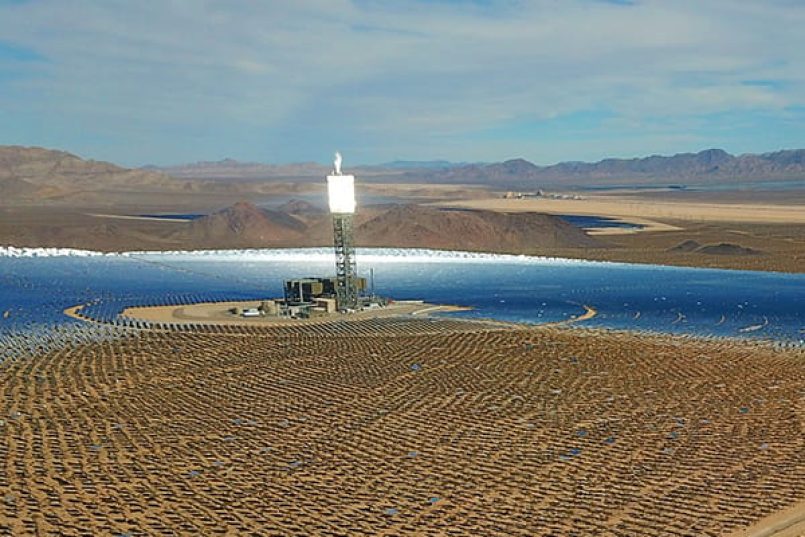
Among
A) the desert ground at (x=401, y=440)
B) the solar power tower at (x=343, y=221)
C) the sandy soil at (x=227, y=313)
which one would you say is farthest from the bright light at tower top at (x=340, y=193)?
the desert ground at (x=401, y=440)

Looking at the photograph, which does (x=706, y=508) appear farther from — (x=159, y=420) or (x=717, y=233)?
(x=717, y=233)

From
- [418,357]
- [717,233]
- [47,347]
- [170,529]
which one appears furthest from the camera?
[717,233]

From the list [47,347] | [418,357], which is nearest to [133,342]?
[47,347]

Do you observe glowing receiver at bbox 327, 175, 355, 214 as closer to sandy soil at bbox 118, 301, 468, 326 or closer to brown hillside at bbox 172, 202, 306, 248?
sandy soil at bbox 118, 301, 468, 326

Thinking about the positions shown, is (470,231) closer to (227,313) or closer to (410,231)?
(410,231)

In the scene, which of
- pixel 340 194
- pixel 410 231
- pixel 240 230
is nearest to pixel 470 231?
pixel 410 231

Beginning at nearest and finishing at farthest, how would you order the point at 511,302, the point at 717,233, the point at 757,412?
the point at 757,412 → the point at 511,302 → the point at 717,233
